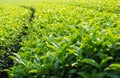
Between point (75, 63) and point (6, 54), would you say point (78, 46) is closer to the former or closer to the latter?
point (75, 63)

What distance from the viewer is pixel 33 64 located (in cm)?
375

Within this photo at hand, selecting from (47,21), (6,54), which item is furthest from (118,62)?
(47,21)

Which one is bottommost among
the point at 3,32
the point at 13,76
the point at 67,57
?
the point at 13,76

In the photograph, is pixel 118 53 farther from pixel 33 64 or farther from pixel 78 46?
pixel 33 64

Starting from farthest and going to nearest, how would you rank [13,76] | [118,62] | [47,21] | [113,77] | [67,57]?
1. [47,21]
2. [13,76]
3. [67,57]
4. [118,62]
5. [113,77]

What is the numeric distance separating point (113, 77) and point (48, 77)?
81 cm

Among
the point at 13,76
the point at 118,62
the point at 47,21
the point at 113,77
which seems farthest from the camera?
the point at 47,21

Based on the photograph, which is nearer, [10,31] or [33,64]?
[33,64]

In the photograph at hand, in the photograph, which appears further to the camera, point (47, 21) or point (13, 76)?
point (47, 21)

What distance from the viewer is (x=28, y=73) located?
3771 millimetres

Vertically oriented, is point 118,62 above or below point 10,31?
below

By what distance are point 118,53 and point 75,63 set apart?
0.52 meters

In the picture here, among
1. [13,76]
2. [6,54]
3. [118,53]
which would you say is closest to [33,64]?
[13,76]

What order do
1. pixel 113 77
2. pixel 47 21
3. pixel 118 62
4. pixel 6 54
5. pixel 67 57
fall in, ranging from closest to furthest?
pixel 113 77
pixel 118 62
pixel 67 57
pixel 6 54
pixel 47 21
